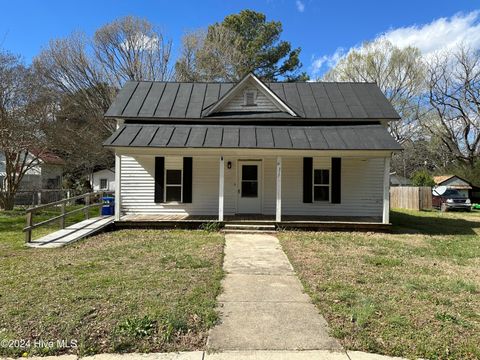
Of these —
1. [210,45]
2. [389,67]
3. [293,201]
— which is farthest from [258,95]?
[389,67]

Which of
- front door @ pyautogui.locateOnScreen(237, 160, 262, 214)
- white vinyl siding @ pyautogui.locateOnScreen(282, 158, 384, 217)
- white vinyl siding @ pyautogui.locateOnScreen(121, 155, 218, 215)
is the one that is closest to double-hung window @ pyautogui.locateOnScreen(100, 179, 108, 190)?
white vinyl siding @ pyautogui.locateOnScreen(121, 155, 218, 215)

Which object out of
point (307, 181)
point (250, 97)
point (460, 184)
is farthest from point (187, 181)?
point (460, 184)

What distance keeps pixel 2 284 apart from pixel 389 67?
3398 cm

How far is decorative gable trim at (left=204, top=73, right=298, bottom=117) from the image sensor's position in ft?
42.9

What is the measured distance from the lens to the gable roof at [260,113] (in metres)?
13.1

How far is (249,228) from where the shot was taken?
436 inches

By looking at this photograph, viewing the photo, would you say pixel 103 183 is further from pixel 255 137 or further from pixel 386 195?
pixel 386 195

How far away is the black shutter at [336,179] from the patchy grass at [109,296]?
5.83 m

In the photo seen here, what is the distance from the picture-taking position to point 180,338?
384 centimetres

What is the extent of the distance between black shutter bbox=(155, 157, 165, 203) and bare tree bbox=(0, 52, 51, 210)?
10.4 metres

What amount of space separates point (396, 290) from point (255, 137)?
727 centimetres

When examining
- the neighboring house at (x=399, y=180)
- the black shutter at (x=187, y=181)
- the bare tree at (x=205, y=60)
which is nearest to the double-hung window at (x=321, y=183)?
the black shutter at (x=187, y=181)

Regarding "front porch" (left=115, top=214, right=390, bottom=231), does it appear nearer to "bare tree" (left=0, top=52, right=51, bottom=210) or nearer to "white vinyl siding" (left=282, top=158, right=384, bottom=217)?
"white vinyl siding" (left=282, top=158, right=384, bottom=217)

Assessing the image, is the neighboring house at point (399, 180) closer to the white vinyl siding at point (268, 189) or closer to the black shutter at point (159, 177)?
the white vinyl siding at point (268, 189)
